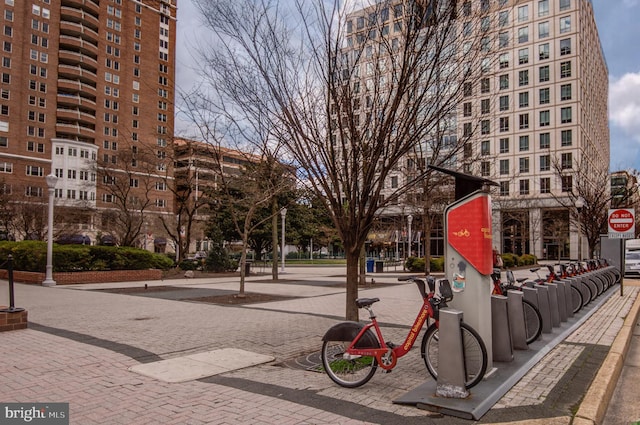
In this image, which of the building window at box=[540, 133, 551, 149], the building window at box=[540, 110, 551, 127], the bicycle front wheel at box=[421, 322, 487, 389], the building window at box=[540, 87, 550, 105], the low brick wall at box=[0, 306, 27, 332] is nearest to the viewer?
the bicycle front wheel at box=[421, 322, 487, 389]

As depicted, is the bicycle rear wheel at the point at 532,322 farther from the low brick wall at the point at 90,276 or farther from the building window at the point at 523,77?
the building window at the point at 523,77

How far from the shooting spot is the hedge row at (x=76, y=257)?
798 inches

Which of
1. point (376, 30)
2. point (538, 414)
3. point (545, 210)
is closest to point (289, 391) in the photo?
point (538, 414)

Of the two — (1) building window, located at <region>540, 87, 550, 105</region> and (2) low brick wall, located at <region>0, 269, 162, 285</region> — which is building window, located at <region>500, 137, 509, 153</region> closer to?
(1) building window, located at <region>540, 87, 550, 105</region>

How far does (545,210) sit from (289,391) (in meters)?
60.6

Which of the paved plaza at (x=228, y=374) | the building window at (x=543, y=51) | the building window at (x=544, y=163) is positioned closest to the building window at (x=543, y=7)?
the building window at (x=543, y=51)

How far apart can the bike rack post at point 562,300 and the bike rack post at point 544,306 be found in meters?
1.22

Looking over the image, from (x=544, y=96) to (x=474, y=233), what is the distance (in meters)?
62.9

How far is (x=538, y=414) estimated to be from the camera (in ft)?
13.9

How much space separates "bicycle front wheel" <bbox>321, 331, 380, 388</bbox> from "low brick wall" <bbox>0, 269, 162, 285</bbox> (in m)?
18.0

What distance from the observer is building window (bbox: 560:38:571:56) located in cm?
5750

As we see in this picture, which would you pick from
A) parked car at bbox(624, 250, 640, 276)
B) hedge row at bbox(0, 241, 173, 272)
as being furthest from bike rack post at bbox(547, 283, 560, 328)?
parked car at bbox(624, 250, 640, 276)

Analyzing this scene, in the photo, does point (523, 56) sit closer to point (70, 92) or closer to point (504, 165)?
point (504, 165)

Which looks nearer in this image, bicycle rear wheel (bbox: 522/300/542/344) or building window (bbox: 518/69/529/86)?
bicycle rear wheel (bbox: 522/300/542/344)
